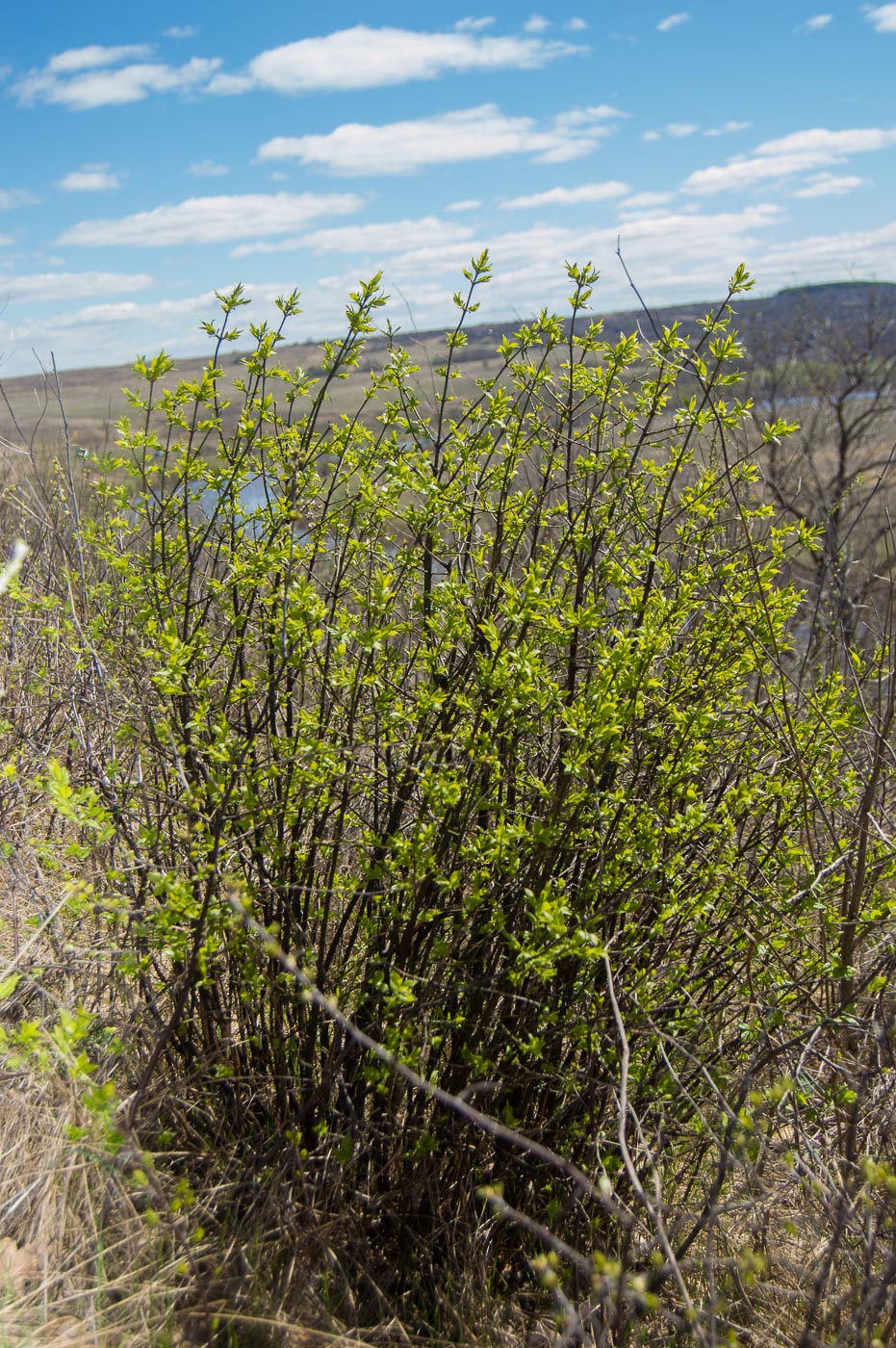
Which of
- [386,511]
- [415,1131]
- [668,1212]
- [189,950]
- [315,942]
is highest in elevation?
[386,511]

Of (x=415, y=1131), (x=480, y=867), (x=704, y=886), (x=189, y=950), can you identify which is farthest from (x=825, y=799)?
(x=189, y=950)

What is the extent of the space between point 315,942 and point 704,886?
113 centimetres

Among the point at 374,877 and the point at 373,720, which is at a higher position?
the point at 373,720

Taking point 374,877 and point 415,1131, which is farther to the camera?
point 415,1131

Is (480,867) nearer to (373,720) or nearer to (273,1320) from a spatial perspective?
(373,720)

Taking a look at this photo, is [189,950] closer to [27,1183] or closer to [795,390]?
[27,1183]

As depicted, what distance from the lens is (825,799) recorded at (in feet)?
9.39

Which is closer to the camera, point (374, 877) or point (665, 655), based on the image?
point (374, 877)

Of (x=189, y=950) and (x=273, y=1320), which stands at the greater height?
(x=189, y=950)

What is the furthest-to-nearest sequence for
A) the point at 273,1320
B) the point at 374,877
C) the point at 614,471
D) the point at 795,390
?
the point at 795,390 → the point at 614,471 → the point at 374,877 → the point at 273,1320

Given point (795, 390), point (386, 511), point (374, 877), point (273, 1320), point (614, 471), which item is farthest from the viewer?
point (795, 390)

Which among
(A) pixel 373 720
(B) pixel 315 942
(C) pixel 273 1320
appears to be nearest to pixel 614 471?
(A) pixel 373 720

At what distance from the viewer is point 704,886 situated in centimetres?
284

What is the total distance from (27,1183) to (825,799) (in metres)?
2.38
